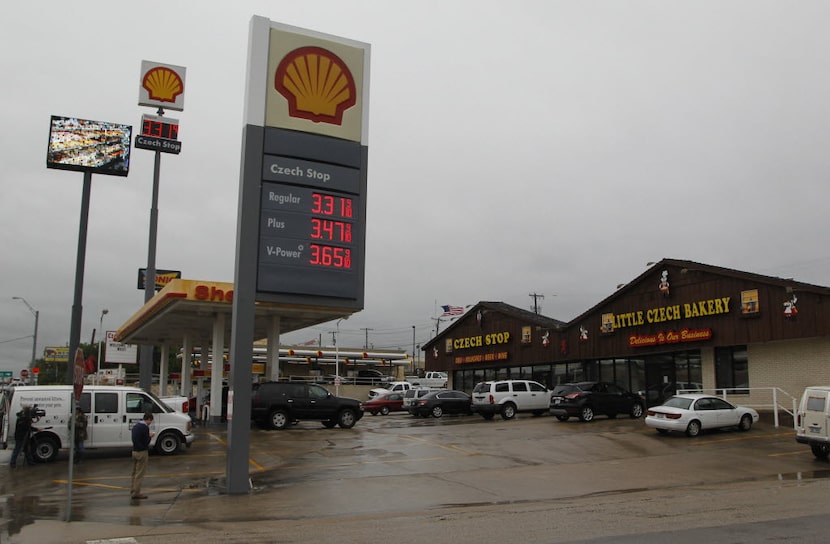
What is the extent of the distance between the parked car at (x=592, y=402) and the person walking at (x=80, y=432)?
17.0 m

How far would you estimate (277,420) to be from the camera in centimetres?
2473

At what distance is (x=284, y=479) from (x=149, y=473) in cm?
326

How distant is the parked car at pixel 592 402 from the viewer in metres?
26.9

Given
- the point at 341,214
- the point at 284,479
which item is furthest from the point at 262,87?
the point at 284,479

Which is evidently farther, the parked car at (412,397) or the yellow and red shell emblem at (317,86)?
the parked car at (412,397)

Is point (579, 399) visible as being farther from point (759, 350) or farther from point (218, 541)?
point (218, 541)

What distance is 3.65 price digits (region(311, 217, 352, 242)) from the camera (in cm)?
1430

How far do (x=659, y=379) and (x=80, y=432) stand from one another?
79.2ft

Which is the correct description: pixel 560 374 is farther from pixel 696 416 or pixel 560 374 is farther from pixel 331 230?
pixel 331 230

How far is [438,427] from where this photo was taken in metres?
27.0

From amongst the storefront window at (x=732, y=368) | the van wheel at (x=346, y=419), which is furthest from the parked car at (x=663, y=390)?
the van wheel at (x=346, y=419)

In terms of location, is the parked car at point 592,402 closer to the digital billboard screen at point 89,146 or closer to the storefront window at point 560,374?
the storefront window at point 560,374

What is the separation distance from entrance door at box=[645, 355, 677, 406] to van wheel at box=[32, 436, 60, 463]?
24.4m

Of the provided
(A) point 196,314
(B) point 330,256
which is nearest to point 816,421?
(B) point 330,256
